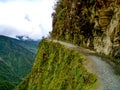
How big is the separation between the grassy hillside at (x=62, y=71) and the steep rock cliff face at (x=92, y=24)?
5941 mm

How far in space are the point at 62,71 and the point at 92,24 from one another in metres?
15.0

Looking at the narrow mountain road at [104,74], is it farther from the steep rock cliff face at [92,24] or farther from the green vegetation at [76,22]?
the green vegetation at [76,22]

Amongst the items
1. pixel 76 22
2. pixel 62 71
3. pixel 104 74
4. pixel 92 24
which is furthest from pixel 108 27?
pixel 76 22

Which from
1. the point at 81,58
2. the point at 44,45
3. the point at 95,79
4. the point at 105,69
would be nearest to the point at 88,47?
the point at 44,45

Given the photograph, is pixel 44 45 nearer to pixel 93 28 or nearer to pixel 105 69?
pixel 93 28

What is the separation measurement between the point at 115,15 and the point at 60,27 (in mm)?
37205

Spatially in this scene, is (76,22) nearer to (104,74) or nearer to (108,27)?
(108,27)

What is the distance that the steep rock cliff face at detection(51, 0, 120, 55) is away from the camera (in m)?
45.5

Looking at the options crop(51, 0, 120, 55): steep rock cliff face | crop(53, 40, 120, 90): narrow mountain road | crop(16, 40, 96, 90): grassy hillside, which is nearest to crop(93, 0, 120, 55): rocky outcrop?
crop(51, 0, 120, 55): steep rock cliff face

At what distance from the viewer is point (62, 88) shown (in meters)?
39.1

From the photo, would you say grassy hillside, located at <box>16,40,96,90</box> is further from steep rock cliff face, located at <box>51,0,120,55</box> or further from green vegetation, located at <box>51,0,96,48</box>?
green vegetation, located at <box>51,0,96,48</box>

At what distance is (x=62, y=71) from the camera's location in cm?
4572

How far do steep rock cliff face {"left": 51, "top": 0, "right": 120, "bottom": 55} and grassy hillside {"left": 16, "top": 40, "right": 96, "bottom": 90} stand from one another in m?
5.94

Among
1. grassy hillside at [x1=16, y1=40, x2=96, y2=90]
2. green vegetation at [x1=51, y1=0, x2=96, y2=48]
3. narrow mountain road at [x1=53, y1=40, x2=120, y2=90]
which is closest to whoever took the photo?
narrow mountain road at [x1=53, y1=40, x2=120, y2=90]
